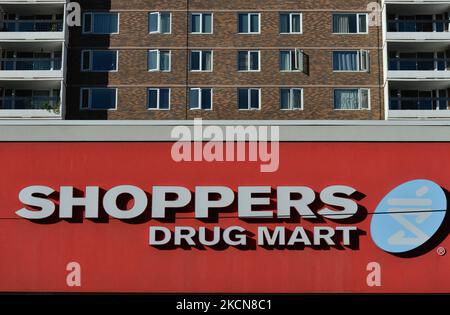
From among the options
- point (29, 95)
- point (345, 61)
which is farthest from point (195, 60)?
point (29, 95)

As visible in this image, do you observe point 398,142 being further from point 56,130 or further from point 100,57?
point 100,57

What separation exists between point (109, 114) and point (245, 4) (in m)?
9.55

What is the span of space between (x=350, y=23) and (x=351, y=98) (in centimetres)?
420

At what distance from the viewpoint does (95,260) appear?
35.4 ft

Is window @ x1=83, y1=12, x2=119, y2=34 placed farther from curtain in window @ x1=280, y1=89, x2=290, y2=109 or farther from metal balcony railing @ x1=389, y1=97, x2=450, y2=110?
metal balcony railing @ x1=389, y1=97, x2=450, y2=110

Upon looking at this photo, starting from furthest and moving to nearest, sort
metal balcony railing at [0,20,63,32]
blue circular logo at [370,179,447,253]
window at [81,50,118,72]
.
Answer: metal balcony railing at [0,20,63,32] → window at [81,50,118,72] → blue circular logo at [370,179,447,253]

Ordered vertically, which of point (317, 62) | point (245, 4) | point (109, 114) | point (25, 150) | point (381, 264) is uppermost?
point (245, 4)

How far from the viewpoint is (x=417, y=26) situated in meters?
41.2

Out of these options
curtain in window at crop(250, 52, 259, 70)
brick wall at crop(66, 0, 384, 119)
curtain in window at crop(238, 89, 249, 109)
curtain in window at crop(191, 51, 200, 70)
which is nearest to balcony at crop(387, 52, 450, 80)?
brick wall at crop(66, 0, 384, 119)

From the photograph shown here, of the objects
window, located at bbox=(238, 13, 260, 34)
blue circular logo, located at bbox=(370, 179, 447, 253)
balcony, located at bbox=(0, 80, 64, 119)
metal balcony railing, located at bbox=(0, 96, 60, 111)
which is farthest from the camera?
window, located at bbox=(238, 13, 260, 34)

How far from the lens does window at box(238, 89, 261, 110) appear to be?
4009 cm

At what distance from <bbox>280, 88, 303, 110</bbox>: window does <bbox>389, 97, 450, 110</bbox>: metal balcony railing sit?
4.91m

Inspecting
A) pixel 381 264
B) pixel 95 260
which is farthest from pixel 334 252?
pixel 95 260

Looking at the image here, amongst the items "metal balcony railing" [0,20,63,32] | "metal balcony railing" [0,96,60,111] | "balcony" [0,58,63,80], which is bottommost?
"metal balcony railing" [0,96,60,111]
